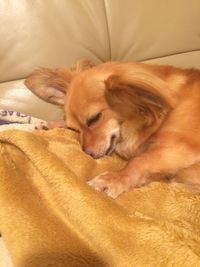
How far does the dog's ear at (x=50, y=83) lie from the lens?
1.42 metres

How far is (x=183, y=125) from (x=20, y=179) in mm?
487

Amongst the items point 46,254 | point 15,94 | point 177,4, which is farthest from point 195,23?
point 46,254

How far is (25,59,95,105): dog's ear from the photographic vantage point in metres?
1.42

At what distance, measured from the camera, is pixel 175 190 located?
47.0 inches

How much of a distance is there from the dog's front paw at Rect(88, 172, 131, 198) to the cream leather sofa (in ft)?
1.40

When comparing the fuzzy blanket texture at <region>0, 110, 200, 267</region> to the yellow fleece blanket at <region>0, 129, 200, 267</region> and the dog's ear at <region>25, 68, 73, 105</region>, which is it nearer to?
the yellow fleece blanket at <region>0, 129, 200, 267</region>

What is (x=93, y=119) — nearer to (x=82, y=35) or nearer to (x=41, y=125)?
(x=41, y=125)

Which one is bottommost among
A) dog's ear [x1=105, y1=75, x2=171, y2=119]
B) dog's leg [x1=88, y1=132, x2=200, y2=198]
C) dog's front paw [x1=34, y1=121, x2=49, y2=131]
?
dog's front paw [x1=34, y1=121, x2=49, y2=131]

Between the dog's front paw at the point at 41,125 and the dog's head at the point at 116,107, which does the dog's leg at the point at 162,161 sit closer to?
the dog's head at the point at 116,107

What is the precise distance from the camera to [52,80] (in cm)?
147

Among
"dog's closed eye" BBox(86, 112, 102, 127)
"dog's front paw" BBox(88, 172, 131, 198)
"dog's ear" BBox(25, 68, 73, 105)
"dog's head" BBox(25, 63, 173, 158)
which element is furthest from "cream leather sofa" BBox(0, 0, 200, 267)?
"dog's front paw" BBox(88, 172, 131, 198)

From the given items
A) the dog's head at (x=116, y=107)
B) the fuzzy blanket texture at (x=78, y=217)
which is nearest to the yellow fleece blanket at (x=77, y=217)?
the fuzzy blanket texture at (x=78, y=217)

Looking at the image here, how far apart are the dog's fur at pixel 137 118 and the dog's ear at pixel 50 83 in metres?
0.02

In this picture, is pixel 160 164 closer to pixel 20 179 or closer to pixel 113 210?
pixel 113 210
